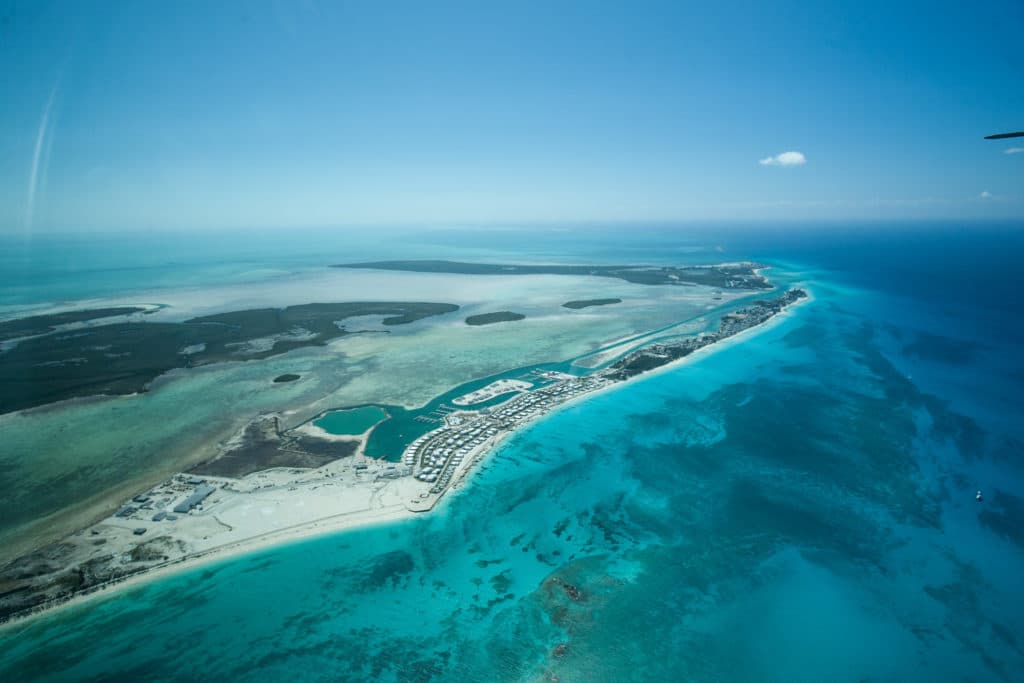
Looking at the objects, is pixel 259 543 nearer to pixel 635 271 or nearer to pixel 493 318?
pixel 493 318

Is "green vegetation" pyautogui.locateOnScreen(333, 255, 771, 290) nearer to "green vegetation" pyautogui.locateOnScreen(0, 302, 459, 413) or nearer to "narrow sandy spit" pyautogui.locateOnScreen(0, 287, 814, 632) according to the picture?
"green vegetation" pyautogui.locateOnScreen(0, 302, 459, 413)

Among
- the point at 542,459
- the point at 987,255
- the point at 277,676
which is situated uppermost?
the point at 987,255

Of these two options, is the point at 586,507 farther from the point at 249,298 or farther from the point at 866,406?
the point at 249,298

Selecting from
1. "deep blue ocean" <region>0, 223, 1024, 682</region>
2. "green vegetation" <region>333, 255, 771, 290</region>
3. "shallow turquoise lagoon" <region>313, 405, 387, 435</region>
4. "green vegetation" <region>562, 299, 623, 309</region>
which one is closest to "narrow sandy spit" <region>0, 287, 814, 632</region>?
"deep blue ocean" <region>0, 223, 1024, 682</region>

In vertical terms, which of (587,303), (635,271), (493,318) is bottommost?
(493,318)

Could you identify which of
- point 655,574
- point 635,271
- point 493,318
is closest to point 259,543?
point 655,574

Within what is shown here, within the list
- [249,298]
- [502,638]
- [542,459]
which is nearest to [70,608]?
[502,638]
